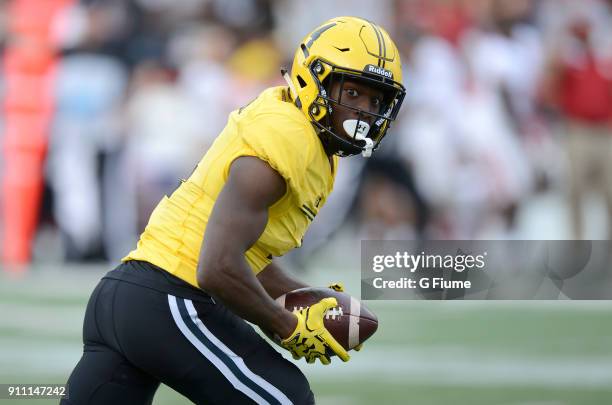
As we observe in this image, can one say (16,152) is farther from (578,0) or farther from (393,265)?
(578,0)

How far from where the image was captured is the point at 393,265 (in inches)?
313

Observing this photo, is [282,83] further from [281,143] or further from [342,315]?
[281,143]

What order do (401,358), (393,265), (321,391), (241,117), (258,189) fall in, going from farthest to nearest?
1. (393,265)
2. (401,358)
3. (321,391)
4. (241,117)
5. (258,189)

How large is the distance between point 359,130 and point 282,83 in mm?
6795

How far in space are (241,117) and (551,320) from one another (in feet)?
15.7

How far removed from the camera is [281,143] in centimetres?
290

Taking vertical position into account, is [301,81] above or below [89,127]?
below

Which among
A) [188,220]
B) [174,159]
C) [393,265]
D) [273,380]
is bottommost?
[273,380]

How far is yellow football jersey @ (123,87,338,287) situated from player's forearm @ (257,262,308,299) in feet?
0.84

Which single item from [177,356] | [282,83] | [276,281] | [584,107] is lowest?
[177,356]

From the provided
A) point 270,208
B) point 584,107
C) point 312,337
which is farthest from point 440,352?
point 584,107

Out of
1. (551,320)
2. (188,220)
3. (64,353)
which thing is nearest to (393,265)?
(551,320)

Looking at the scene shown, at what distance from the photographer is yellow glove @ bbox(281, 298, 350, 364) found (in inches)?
119

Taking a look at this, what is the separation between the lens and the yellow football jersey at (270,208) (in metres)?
2.91
